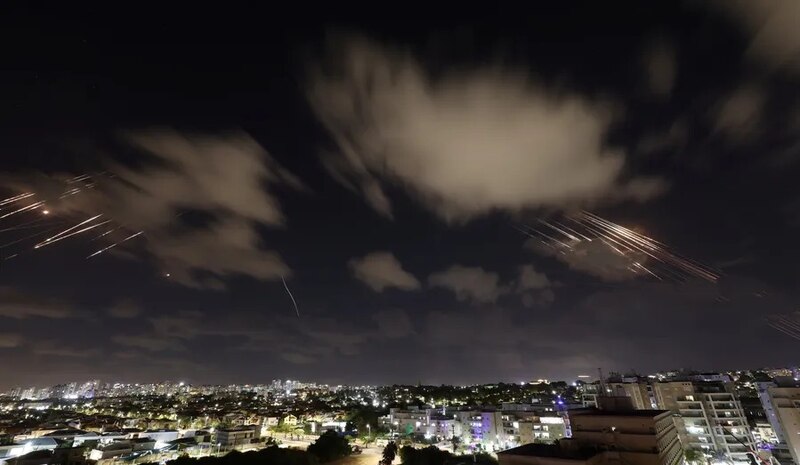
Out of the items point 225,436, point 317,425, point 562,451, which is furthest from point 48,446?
point 562,451

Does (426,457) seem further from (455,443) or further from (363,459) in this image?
(455,443)

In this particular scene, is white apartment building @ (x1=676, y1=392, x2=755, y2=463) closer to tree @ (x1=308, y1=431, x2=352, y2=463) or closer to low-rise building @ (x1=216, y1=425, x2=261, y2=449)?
tree @ (x1=308, y1=431, x2=352, y2=463)

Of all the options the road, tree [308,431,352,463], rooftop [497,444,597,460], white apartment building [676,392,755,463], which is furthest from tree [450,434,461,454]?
white apartment building [676,392,755,463]

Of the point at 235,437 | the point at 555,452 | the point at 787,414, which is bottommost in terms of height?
the point at 555,452

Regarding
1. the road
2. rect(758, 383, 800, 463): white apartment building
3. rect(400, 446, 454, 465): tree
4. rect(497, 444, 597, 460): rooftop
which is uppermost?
rect(758, 383, 800, 463): white apartment building

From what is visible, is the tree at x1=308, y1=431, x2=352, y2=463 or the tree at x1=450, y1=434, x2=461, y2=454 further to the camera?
the tree at x1=450, y1=434, x2=461, y2=454

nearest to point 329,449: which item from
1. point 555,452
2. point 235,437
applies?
point 235,437

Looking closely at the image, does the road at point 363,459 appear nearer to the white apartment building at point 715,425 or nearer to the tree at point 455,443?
the tree at point 455,443

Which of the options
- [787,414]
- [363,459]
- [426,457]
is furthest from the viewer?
[363,459]

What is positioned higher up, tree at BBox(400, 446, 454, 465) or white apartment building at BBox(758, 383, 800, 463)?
white apartment building at BBox(758, 383, 800, 463)

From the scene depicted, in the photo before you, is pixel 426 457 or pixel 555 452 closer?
pixel 555 452
